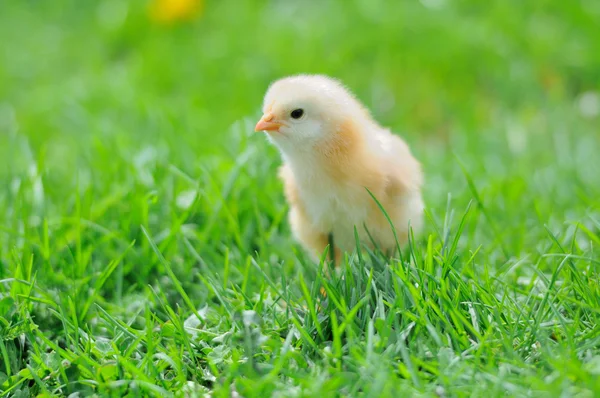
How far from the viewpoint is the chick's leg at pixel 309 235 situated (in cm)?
283

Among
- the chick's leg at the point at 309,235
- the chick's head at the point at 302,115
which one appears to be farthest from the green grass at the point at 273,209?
the chick's head at the point at 302,115

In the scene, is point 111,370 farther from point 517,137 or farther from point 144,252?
point 517,137

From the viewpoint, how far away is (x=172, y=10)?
6.06 meters

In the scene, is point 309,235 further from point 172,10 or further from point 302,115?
point 172,10

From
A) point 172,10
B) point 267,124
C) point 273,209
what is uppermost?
point 172,10

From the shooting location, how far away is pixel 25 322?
2527 millimetres

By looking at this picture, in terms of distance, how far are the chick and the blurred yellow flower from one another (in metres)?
3.60

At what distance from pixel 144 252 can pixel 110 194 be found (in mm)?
572

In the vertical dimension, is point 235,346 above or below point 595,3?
below

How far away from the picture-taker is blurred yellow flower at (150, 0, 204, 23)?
237 inches

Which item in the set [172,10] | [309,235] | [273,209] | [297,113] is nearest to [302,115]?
[297,113]

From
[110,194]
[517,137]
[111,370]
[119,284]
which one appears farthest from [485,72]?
[111,370]

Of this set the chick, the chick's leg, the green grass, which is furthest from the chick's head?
Result: the green grass

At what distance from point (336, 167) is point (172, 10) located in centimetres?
395
